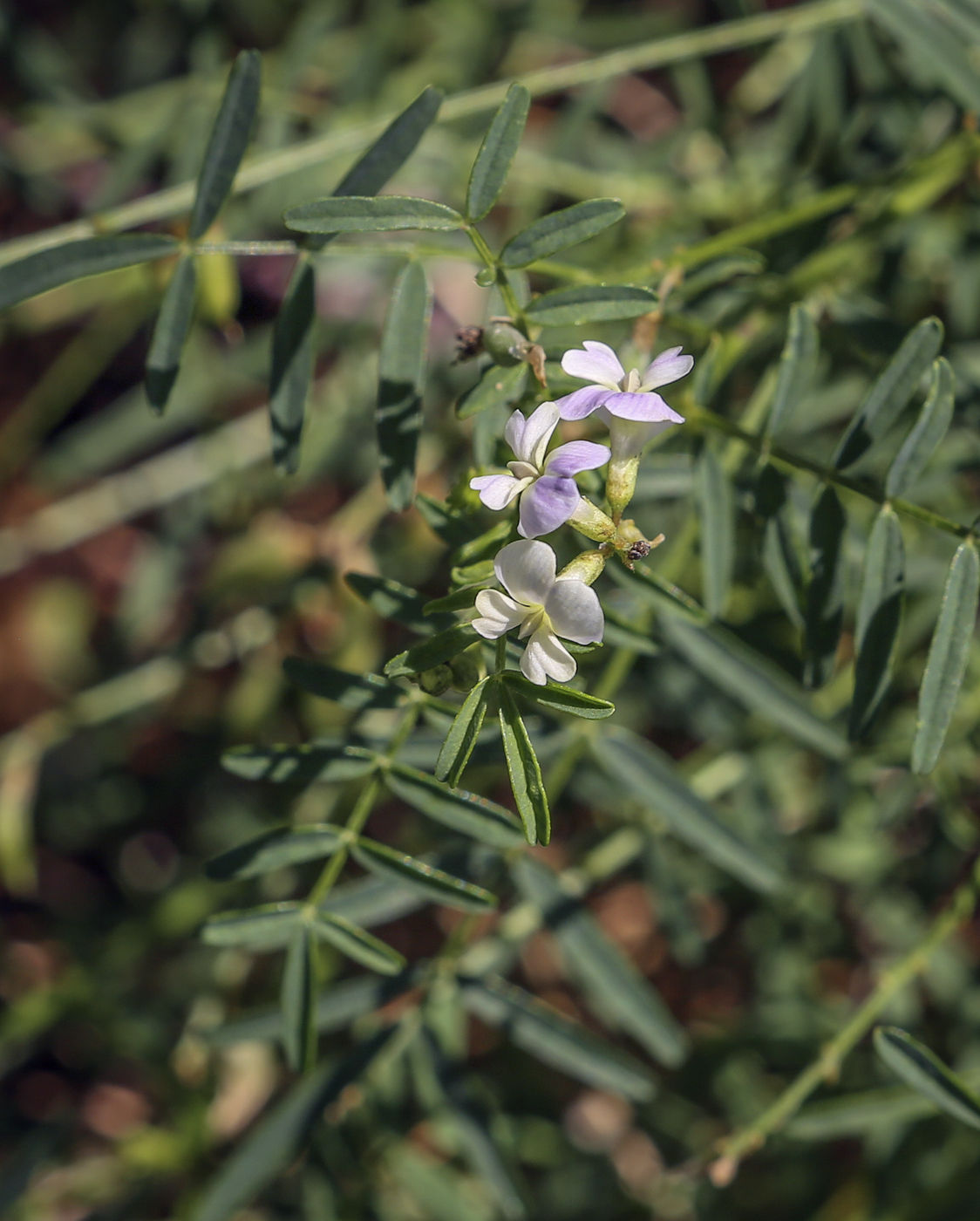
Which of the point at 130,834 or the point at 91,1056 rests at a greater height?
the point at 130,834

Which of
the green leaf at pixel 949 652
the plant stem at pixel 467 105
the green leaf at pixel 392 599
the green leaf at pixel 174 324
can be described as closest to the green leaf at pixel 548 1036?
the green leaf at pixel 392 599

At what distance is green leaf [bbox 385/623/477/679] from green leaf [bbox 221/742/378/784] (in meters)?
0.45

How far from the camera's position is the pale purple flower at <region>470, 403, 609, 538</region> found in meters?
1.23

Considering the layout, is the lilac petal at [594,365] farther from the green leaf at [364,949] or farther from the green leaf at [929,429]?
the green leaf at [364,949]

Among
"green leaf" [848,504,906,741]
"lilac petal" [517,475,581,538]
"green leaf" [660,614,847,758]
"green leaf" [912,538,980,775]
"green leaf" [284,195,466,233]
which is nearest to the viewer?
"lilac petal" [517,475,581,538]

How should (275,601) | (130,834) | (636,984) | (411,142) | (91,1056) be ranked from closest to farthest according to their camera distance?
(411,142) < (636,984) < (275,601) < (91,1056) < (130,834)

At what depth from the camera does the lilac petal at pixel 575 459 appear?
1.27 meters

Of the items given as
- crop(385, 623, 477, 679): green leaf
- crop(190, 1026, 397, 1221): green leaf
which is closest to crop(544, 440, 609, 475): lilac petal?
crop(385, 623, 477, 679): green leaf

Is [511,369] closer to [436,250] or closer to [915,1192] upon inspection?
[436,250]

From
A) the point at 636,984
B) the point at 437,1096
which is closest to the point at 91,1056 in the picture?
the point at 437,1096

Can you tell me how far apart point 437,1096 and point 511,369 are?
164 cm

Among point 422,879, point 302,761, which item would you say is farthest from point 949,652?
point 302,761

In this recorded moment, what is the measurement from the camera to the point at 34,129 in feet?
10.3

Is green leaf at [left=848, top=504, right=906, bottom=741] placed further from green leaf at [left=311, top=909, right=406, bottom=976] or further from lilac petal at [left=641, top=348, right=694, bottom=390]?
green leaf at [left=311, top=909, right=406, bottom=976]
